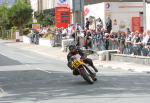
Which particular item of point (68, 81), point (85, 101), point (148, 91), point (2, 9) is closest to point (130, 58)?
point (68, 81)

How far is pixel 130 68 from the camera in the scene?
83.8 ft

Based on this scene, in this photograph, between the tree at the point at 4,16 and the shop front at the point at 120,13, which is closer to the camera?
the shop front at the point at 120,13

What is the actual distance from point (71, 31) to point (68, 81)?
868 inches

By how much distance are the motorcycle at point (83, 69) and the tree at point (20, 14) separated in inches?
2294

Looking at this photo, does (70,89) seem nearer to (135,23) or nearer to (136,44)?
(136,44)

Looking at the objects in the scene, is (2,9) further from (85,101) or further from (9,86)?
(85,101)

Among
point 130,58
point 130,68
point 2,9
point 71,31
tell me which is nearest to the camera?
point 130,68

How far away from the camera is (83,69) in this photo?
18.8 m

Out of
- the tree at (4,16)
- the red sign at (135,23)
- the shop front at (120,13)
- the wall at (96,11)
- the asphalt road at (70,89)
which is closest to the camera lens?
the asphalt road at (70,89)

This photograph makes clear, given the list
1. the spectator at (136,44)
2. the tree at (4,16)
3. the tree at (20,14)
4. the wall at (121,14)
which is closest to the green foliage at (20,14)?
the tree at (20,14)

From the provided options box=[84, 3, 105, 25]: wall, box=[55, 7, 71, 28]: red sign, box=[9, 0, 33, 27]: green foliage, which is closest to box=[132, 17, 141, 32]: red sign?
box=[84, 3, 105, 25]: wall

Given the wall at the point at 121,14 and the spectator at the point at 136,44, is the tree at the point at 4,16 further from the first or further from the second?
the spectator at the point at 136,44

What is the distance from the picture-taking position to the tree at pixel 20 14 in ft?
254

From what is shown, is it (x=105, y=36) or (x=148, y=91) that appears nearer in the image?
(x=148, y=91)
